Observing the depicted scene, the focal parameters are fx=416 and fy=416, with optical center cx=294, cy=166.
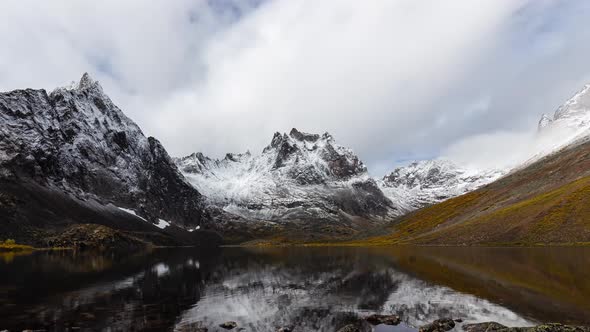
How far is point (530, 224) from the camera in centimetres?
15275

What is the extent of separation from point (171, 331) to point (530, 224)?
490 ft

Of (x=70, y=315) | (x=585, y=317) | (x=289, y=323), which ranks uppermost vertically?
(x=70, y=315)

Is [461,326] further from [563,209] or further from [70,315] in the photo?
[563,209]

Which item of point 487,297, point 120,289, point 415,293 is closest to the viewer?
point 487,297

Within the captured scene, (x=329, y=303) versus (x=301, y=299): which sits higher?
(x=301, y=299)

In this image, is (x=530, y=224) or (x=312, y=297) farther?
(x=530, y=224)

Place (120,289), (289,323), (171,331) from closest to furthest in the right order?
(171,331) → (289,323) → (120,289)

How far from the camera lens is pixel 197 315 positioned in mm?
49406

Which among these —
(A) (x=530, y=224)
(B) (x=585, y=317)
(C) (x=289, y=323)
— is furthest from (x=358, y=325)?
(A) (x=530, y=224)

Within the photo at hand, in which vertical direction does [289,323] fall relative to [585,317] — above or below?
above

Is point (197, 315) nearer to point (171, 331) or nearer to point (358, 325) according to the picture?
point (171, 331)

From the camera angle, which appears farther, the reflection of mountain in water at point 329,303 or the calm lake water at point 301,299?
the reflection of mountain in water at point 329,303

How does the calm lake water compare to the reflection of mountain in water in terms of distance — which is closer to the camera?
the calm lake water

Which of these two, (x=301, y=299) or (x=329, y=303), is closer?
(x=329, y=303)
